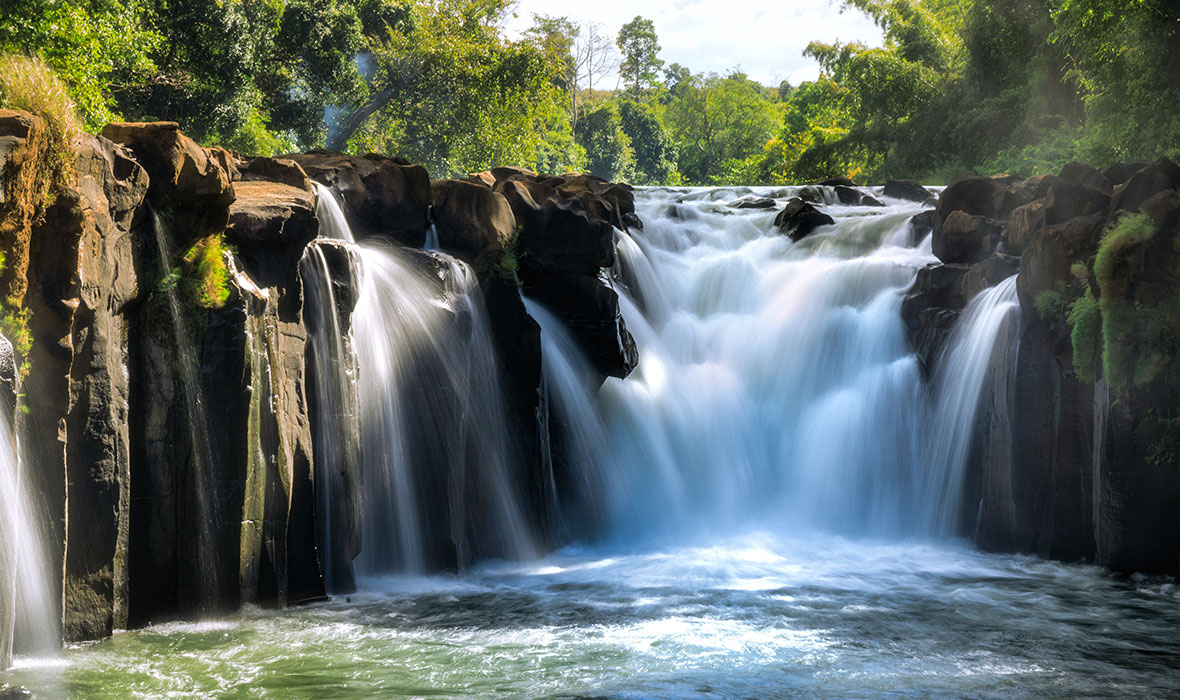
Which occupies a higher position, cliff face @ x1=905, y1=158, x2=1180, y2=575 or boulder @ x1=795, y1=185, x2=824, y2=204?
boulder @ x1=795, y1=185, x2=824, y2=204

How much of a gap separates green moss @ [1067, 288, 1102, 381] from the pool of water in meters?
2.25

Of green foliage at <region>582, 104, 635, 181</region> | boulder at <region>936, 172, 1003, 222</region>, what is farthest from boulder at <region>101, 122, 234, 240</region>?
green foliage at <region>582, 104, 635, 181</region>

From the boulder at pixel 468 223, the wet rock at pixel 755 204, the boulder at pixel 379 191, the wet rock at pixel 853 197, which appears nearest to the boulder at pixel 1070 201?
the boulder at pixel 468 223

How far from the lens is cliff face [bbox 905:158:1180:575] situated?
9.83 m

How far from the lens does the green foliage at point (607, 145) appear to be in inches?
2547

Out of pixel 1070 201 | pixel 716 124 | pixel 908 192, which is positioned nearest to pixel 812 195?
pixel 908 192

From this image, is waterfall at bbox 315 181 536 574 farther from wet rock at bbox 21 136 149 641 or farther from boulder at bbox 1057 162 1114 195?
boulder at bbox 1057 162 1114 195

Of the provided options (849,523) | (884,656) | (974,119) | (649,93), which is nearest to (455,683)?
(884,656)

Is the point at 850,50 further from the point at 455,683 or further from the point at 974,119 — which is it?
the point at 455,683

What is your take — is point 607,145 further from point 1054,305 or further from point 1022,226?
point 1054,305

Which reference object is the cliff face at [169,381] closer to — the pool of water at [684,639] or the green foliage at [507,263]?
the pool of water at [684,639]

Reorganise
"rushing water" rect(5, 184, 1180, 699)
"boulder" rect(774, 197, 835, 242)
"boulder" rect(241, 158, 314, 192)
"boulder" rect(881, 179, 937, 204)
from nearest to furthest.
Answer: "rushing water" rect(5, 184, 1180, 699), "boulder" rect(241, 158, 314, 192), "boulder" rect(774, 197, 835, 242), "boulder" rect(881, 179, 937, 204)

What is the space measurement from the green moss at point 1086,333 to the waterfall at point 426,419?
6670mm

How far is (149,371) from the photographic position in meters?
7.59
